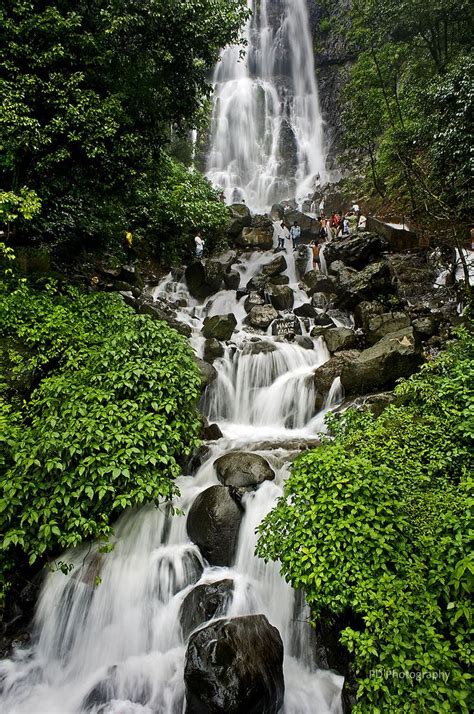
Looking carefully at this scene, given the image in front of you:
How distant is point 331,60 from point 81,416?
42.2m

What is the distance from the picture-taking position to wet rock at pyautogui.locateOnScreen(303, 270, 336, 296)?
16.0 metres

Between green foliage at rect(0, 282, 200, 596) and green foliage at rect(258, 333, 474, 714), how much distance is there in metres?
2.24

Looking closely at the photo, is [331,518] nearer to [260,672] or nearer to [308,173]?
[260,672]

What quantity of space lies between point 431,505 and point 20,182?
902 cm

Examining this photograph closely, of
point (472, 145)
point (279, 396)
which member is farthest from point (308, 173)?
point (279, 396)

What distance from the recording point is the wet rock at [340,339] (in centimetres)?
1214

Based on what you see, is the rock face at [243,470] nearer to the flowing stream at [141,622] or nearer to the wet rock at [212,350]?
the flowing stream at [141,622]

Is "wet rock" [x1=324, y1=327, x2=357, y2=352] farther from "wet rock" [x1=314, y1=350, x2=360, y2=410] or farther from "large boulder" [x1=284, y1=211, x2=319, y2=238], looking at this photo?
"large boulder" [x1=284, y1=211, x2=319, y2=238]

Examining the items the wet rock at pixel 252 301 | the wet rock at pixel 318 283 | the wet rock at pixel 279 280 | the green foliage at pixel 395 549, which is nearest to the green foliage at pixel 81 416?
the green foliage at pixel 395 549

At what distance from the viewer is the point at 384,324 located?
38.5ft

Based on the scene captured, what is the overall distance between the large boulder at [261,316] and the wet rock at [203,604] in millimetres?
9921

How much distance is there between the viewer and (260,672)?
13.9 feet

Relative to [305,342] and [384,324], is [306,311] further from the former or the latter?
[384,324]

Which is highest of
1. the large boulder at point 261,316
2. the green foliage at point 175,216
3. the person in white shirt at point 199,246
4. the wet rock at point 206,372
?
the green foliage at point 175,216
